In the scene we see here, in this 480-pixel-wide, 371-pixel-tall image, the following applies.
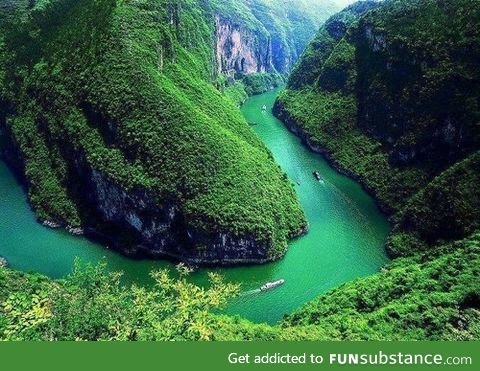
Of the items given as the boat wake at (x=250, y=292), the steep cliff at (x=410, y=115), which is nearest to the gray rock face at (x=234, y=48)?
the steep cliff at (x=410, y=115)

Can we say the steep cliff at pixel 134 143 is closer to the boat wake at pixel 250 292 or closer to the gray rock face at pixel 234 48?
the boat wake at pixel 250 292

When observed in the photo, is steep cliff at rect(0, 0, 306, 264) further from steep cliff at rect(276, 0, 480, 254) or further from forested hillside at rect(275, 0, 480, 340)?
steep cliff at rect(276, 0, 480, 254)

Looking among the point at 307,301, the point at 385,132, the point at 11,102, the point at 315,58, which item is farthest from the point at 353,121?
the point at 11,102

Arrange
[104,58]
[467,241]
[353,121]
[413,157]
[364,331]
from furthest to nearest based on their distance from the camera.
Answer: [353,121] → [413,157] → [104,58] → [467,241] → [364,331]

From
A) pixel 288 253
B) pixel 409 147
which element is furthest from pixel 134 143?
pixel 409 147

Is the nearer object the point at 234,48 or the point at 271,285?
the point at 271,285

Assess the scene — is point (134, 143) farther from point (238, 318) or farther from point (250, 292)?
point (238, 318)

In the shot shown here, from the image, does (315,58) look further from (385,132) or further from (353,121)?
(385,132)
